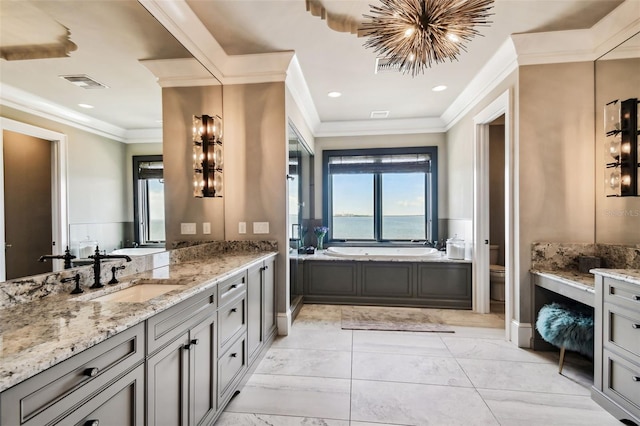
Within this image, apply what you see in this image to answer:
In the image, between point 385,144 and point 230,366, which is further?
point 385,144

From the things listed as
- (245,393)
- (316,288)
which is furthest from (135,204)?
(316,288)

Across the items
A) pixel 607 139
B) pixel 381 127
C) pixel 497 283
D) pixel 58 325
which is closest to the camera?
pixel 58 325

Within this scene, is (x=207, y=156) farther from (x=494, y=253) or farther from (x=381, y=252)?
(x=494, y=253)

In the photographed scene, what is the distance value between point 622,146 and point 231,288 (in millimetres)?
3165

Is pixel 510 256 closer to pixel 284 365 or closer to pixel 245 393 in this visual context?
pixel 284 365

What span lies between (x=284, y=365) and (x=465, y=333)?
1.95 meters

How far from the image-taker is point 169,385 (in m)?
1.36

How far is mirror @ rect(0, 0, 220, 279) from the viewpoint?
4.12 ft

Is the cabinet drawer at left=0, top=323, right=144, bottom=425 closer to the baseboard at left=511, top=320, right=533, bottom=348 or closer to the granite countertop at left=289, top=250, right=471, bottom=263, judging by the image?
the granite countertop at left=289, top=250, right=471, bottom=263

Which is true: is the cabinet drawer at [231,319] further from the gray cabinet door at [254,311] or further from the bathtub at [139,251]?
the bathtub at [139,251]

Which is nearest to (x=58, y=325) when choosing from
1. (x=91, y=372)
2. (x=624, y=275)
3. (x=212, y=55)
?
(x=91, y=372)

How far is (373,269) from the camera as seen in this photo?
13.5 feet

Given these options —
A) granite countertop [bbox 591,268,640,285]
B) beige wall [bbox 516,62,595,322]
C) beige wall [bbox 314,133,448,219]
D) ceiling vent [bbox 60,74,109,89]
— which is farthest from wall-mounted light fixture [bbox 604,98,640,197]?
ceiling vent [bbox 60,74,109,89]

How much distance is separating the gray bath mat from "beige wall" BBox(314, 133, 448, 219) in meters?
1.87
